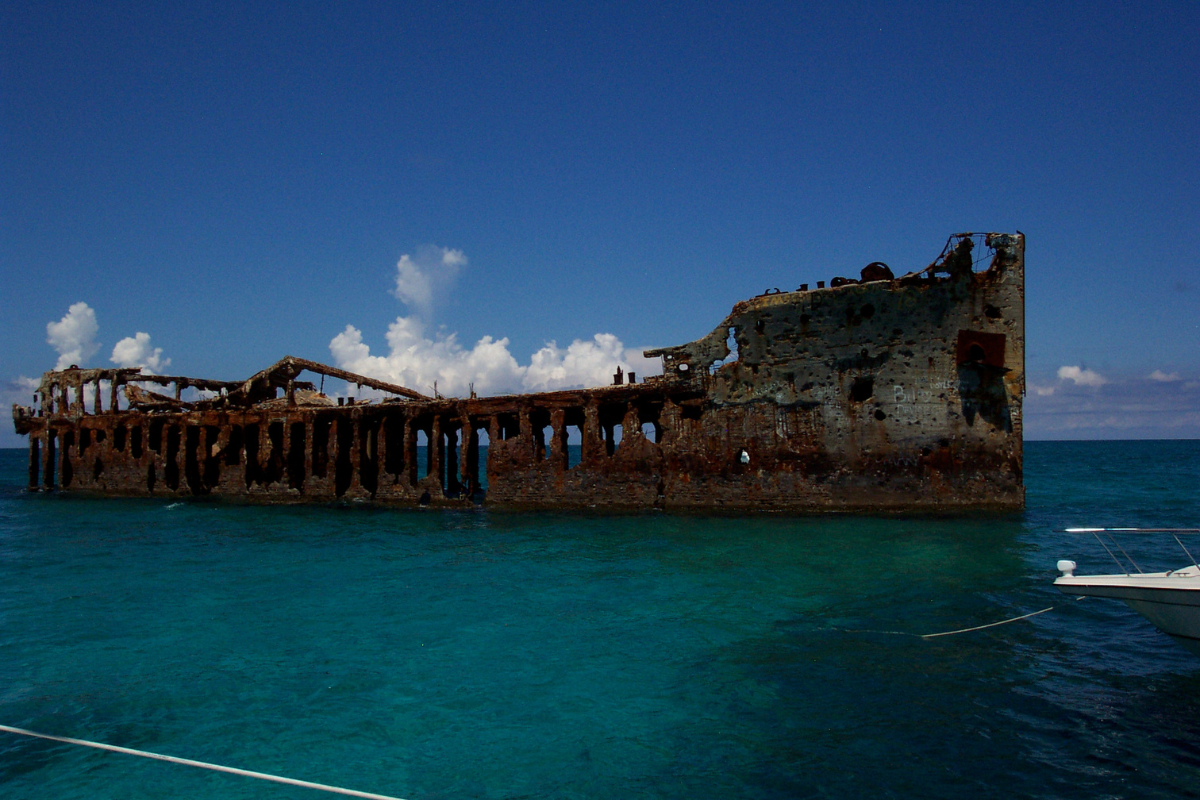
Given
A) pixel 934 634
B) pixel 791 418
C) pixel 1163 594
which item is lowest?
pixel 934 634

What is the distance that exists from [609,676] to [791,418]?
1164 centimetres

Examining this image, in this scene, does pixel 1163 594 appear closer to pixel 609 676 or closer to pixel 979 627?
pixel 979 627

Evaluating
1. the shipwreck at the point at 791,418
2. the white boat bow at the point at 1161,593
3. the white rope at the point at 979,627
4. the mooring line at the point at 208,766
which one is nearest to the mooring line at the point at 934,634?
the white rope at the point at 979,627

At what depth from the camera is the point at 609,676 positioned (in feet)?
25.8

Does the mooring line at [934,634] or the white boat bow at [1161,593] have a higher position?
the white boat bow at [1161,593]

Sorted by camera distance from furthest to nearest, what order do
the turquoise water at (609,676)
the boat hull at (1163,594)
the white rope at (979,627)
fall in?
the white rope at (979,627) < the boat hull at (1163,594) < the turquoise water at (609,676)

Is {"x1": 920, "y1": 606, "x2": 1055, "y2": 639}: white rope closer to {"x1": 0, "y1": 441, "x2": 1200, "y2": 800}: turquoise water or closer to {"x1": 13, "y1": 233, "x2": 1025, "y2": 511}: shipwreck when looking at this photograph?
{"x1": 0, "y1": 441, "x2": 1200, "y2": 800}: turquoise water

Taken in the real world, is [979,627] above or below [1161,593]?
below

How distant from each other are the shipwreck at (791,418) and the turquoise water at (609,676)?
9.02 ft

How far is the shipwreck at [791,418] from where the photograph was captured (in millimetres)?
16797

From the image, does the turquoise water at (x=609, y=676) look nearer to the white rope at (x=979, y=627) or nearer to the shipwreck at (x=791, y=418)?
the white rope at (x=979, y=627)

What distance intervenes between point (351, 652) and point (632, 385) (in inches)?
492

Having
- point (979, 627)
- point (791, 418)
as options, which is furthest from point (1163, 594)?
point (791, 418)

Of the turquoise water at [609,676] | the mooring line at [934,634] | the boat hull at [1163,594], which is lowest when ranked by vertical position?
the turquoise water at [609,676]
